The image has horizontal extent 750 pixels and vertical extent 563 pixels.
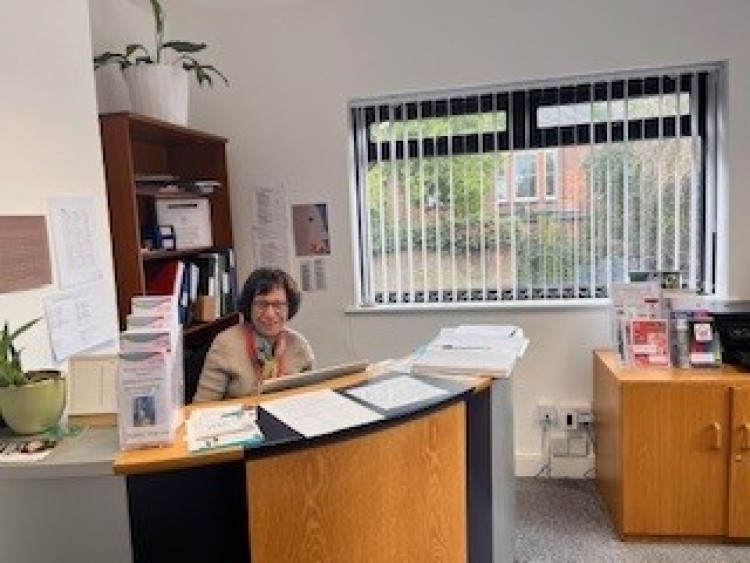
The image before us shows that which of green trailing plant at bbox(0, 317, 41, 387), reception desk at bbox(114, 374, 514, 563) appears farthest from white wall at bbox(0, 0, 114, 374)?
reception desk at bbox(114, 374, 514, 563)

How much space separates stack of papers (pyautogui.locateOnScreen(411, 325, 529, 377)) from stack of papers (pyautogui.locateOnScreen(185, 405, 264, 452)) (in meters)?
0.60

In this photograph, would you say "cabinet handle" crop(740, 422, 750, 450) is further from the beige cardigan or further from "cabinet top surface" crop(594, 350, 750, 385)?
the beige cardigan

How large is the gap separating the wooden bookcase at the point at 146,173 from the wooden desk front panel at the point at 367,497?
1157mm

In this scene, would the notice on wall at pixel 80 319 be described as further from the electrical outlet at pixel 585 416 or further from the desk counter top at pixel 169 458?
the electrical outlet at pixel 585 416

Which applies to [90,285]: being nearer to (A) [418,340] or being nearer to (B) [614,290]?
(A) [418,340]

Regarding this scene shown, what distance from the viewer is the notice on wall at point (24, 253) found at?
172 centimetres

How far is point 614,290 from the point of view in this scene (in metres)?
2.75

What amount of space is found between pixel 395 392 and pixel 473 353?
1.38 feet

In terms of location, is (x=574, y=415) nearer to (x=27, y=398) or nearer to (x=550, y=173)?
(x=550, y=173)

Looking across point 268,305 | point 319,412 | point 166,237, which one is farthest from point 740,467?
point 166,237

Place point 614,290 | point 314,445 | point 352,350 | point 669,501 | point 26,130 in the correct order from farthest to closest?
point 352,350 → point 614,290 → point 669,501 → point 26,130 → point 314,445

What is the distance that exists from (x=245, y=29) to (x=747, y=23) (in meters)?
2.50

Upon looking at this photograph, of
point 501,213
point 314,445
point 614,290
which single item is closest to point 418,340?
point 501,213

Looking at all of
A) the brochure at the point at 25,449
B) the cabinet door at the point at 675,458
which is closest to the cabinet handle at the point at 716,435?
the cabinet door at the point at 675,458
